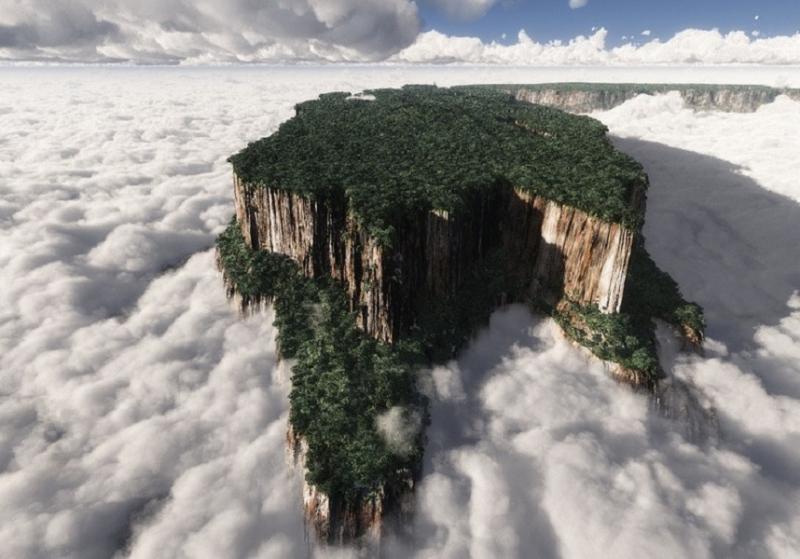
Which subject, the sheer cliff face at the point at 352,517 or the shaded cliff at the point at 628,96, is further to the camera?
the shaded cliff at the point at 628,96

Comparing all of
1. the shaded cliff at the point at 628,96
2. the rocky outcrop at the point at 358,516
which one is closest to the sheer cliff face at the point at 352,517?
the rocky outcrop at the point at 358,516

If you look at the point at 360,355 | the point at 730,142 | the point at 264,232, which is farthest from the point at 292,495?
the point at 730,142

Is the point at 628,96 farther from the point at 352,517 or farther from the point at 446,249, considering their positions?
the point at 352,517

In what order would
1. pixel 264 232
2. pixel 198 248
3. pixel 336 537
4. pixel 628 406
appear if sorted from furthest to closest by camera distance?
pixel 198 248 < pixel 264 232 < pixel 628 406 < pixel 336 537

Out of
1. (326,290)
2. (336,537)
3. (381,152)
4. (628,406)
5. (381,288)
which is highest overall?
(381,152)

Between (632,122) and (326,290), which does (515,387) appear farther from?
(632,122)

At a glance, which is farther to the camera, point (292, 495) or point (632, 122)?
point (632, 122)

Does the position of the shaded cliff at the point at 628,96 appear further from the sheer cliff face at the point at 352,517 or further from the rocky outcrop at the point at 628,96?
the sheer cliff face at the point at 352,517
